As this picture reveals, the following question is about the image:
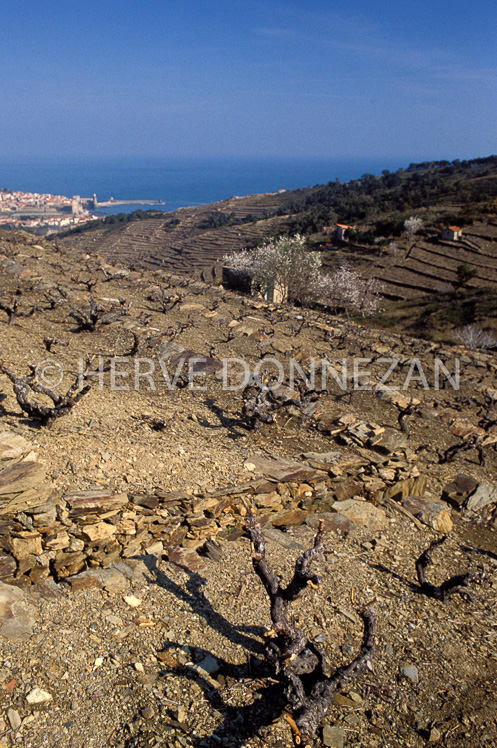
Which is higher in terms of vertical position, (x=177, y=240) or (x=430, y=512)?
(x=177, y=240)

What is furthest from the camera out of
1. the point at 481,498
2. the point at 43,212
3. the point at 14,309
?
the point at 43,212

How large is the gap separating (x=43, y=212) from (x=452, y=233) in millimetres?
72182

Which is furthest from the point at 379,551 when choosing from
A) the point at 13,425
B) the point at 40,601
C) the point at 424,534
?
the point at 13,425

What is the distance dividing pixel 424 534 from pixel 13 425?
198 inches

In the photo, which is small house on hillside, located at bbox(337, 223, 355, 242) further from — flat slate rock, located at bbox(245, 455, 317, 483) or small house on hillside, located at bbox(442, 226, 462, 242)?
flat slate rock, located at bbox(245, 455, 317, 483)

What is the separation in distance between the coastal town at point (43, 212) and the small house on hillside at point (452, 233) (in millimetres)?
49706

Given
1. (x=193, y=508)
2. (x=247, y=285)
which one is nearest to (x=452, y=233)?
(x=247, y=285)

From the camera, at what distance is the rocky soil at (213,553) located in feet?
10.1

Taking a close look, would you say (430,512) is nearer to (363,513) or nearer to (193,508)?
(363,513)

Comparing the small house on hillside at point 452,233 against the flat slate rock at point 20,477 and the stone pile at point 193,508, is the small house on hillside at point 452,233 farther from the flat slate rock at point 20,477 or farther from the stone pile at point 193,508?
the flat slate rock at point 20,477

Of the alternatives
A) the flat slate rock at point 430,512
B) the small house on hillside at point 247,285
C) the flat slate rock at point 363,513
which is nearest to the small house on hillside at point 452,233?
the small house on hillside at point 247,285

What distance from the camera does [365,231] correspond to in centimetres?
5112

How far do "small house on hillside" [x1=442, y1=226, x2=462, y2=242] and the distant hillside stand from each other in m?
0.56

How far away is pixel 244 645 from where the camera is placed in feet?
12.0
